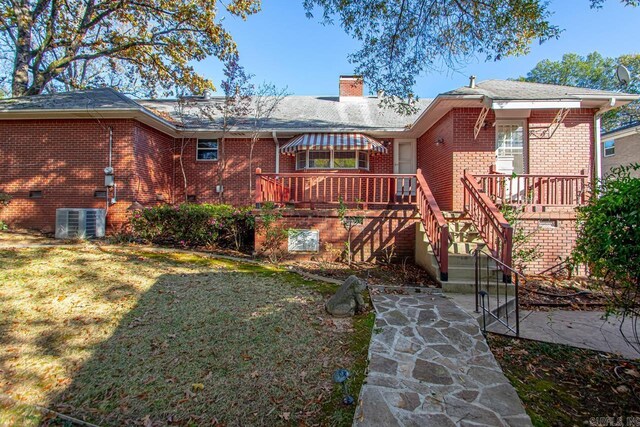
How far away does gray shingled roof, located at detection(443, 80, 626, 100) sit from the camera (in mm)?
8055

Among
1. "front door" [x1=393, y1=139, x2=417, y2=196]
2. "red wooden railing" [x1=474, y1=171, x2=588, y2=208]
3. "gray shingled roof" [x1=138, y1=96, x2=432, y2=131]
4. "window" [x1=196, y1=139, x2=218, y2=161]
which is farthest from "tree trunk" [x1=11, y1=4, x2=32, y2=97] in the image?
"red wooden railing" [x1=474, y1=171, x2=588, y2=208]

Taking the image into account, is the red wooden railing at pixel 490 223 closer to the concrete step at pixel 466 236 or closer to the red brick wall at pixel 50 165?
the concrete step at pixel 466 236

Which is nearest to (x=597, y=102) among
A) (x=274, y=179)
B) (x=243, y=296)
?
(x=274, y=179)

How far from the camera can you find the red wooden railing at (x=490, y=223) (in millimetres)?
5535

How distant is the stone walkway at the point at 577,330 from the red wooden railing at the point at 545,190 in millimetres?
3074

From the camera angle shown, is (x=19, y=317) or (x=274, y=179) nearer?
(x=19, y=317)

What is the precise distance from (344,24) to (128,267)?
7442 mm

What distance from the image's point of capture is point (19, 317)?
13.5 feet

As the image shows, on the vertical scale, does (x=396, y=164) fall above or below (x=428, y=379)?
above

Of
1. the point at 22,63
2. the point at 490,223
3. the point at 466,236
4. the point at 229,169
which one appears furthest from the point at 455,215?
the point at 22,63

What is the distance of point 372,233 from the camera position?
25.5 ft

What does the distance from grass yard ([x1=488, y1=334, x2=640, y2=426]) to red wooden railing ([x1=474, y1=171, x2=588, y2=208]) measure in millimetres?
4404

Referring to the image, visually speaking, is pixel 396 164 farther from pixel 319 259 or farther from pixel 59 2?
pixel 59 2

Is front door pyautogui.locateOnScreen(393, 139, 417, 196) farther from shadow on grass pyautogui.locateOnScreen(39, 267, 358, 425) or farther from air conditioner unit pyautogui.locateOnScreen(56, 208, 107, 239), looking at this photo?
air conditioner unit pyautogui.locateOnScreen(56, 208, 107, 239)
